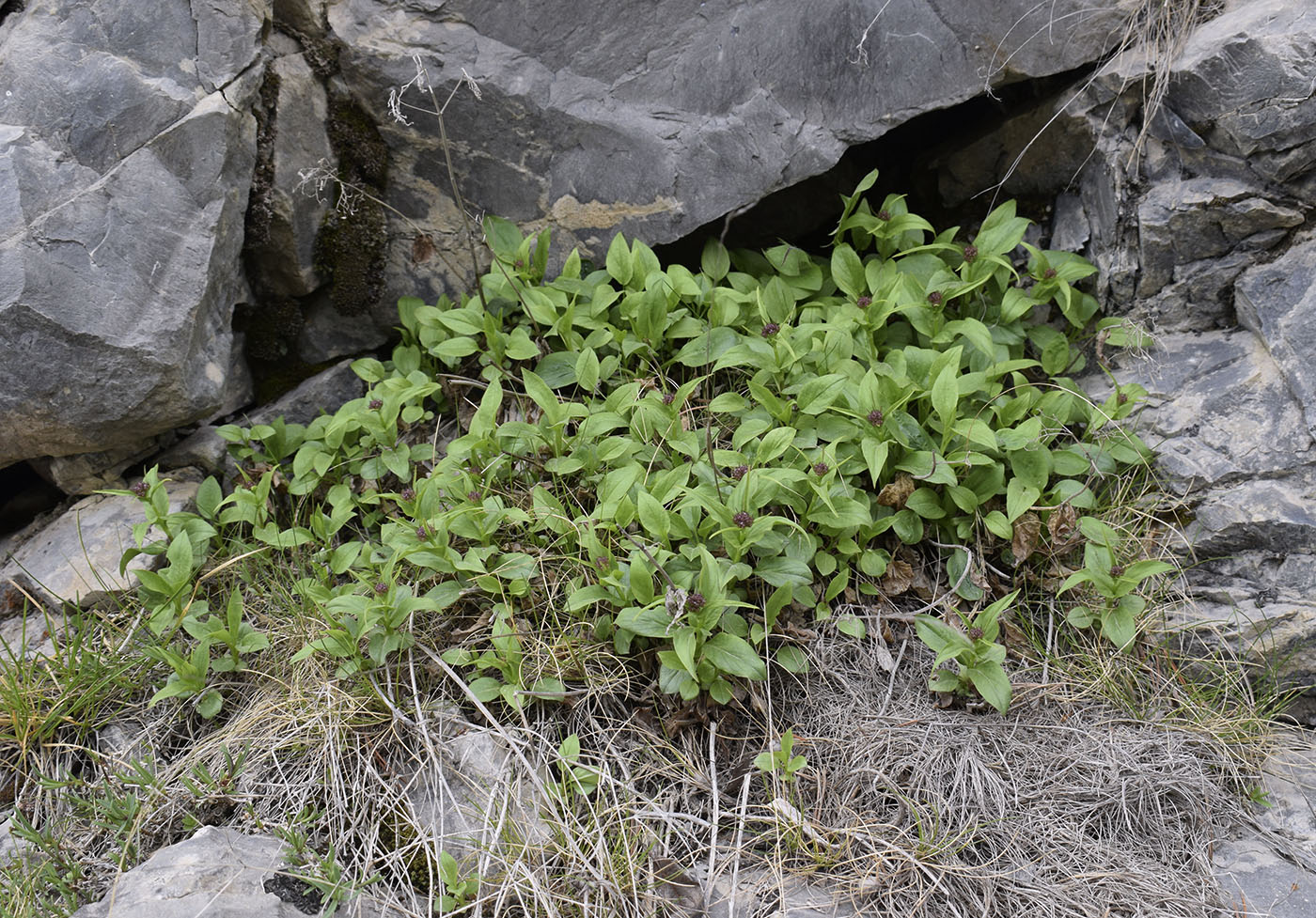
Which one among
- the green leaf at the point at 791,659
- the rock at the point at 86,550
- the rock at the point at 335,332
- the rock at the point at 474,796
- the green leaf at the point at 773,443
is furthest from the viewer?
the rock at the point at 335,332

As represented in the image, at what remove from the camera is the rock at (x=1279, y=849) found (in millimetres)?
2287

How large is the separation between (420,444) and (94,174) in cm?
130

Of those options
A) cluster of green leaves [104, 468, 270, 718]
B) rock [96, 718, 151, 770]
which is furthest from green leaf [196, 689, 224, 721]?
rock [96, 718, 151, 770]

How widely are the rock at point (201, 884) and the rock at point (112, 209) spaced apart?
145 cm

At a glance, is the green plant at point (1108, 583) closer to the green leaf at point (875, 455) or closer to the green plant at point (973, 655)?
the green plant at point (973, 655)

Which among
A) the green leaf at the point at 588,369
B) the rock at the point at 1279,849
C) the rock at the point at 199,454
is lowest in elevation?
the rock at the point at 1279,849

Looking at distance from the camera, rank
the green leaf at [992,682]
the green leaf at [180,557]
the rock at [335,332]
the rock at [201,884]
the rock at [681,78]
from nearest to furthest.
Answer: the rock at [201,884] → the green leaf at [992,682] → the green leaf at [180,557] → the rock at [681,78] → the rock at [335,332]

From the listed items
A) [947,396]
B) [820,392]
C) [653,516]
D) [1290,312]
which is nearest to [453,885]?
[653,516]

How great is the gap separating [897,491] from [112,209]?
259cm

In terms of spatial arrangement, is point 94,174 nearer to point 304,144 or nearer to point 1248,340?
point 304,144

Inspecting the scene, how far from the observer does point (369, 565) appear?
2.84m

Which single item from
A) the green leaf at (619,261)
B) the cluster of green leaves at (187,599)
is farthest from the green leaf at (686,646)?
the green leaf at (619,261)

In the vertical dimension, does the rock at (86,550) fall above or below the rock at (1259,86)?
below

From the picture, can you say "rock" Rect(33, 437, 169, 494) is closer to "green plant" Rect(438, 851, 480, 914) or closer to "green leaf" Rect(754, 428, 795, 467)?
"green plant" Rect(438, 851, 480, 914)
